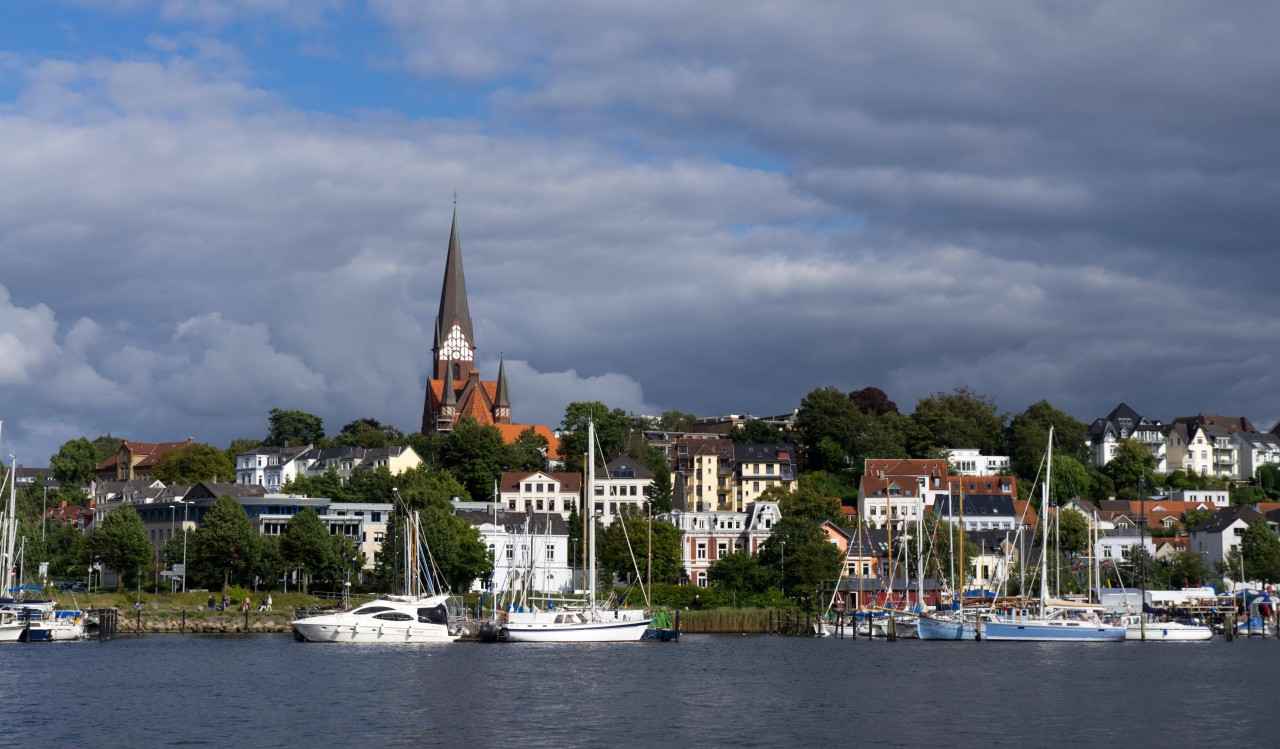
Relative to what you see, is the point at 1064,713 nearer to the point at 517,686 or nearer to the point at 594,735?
the point at 594,735

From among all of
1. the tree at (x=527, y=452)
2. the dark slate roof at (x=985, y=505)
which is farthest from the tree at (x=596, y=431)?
the dark slate roof at (x=985, y=505)

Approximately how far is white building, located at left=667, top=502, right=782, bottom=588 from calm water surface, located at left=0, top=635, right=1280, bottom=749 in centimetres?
5000

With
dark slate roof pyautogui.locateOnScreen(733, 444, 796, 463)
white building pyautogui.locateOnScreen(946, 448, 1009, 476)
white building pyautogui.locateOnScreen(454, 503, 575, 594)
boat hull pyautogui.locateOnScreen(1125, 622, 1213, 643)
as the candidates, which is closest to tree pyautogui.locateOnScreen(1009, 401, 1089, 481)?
white building pyautogui.locateOnScreen(946, 448, 1009, 476)

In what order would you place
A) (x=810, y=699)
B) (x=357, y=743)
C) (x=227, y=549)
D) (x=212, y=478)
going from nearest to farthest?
1. (x=357, y=743)
2. (x=810, y=699)
3. (x=227, y=549)
4. (x=212, y=478)

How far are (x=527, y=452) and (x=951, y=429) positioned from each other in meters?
52.7

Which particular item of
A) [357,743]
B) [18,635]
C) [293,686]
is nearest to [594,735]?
[357,743]

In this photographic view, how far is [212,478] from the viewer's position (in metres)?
176

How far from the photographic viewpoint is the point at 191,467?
176875 mm

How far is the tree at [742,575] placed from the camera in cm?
11719

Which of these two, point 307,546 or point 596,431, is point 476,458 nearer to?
point 596,431

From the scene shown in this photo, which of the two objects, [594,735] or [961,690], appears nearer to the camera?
[594,735]

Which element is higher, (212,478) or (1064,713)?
(212,478)

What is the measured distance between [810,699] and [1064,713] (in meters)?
9.65

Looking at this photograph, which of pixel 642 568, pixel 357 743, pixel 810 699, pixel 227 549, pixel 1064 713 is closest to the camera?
pixel 357 743
